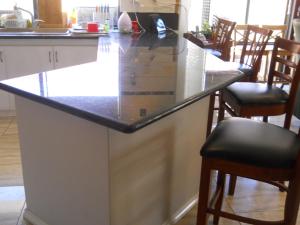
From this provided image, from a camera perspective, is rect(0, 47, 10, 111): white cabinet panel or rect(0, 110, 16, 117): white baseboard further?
rect(0, 110, 16, 117): white baseboard

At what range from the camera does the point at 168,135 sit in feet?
5.60

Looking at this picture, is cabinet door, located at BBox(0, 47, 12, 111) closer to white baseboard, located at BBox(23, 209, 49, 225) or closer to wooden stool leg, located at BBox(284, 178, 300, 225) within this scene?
white baseboard, located at BBox(23, 209, 49, 225)

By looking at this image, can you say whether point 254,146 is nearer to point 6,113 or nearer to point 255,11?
point 6,113

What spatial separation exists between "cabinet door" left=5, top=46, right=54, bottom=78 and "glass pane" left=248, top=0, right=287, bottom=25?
3.67 m

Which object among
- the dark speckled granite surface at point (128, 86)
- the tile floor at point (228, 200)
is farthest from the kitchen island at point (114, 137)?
the tile floor at point (228, 200)

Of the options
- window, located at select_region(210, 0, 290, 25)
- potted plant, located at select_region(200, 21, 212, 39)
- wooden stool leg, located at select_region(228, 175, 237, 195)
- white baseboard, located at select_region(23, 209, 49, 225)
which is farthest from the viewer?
window, located at select_region(210, 0, 290, 25)

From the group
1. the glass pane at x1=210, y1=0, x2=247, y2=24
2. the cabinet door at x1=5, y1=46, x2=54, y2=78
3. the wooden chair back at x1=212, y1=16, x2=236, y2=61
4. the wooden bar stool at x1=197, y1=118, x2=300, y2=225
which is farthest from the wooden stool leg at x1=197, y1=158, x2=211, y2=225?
the glass pane at x1=210, y1=0, x2=247, y2=24

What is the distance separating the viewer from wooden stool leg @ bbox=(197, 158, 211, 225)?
4.74ft

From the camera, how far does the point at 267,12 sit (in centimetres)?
567

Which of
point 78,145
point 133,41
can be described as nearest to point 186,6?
point 133,41

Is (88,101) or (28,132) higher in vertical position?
(88,101)

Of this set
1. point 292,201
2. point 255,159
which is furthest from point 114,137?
point 292,201

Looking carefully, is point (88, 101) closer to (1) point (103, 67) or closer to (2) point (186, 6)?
(1) point (103, 67)

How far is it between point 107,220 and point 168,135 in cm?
53
